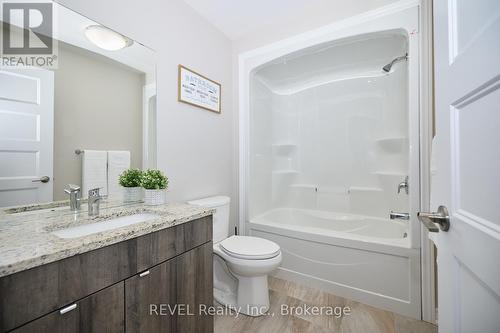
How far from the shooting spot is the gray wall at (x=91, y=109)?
1115 millimetres

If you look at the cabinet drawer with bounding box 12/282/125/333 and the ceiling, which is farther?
the ceiling

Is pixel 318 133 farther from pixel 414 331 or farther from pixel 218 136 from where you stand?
pixel 414 331

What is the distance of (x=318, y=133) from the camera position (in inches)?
110

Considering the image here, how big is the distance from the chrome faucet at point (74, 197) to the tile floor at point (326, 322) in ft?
3.85

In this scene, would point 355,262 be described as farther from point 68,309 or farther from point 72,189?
point 72,189

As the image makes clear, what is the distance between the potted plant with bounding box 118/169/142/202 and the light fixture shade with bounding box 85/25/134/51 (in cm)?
80

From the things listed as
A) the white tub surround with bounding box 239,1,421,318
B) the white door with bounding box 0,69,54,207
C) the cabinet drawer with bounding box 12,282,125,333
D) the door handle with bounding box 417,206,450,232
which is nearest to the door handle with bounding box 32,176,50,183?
the white door with bounding box 0,69,54,207

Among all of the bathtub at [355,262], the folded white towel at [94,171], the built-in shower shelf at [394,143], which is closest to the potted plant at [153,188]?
the folded white towel at [94,171]

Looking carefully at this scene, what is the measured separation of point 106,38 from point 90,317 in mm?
1485

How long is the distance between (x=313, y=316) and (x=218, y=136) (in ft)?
5.69

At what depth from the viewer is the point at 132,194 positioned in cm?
141

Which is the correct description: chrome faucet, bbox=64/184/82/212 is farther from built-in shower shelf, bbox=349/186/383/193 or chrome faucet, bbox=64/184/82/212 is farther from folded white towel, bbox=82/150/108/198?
built-in shower shelf, bbox=349/186/383/193

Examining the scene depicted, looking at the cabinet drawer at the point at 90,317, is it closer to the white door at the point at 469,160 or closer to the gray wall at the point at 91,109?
the gray wall at the point at 91,109

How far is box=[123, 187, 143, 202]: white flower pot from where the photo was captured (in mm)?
1392
